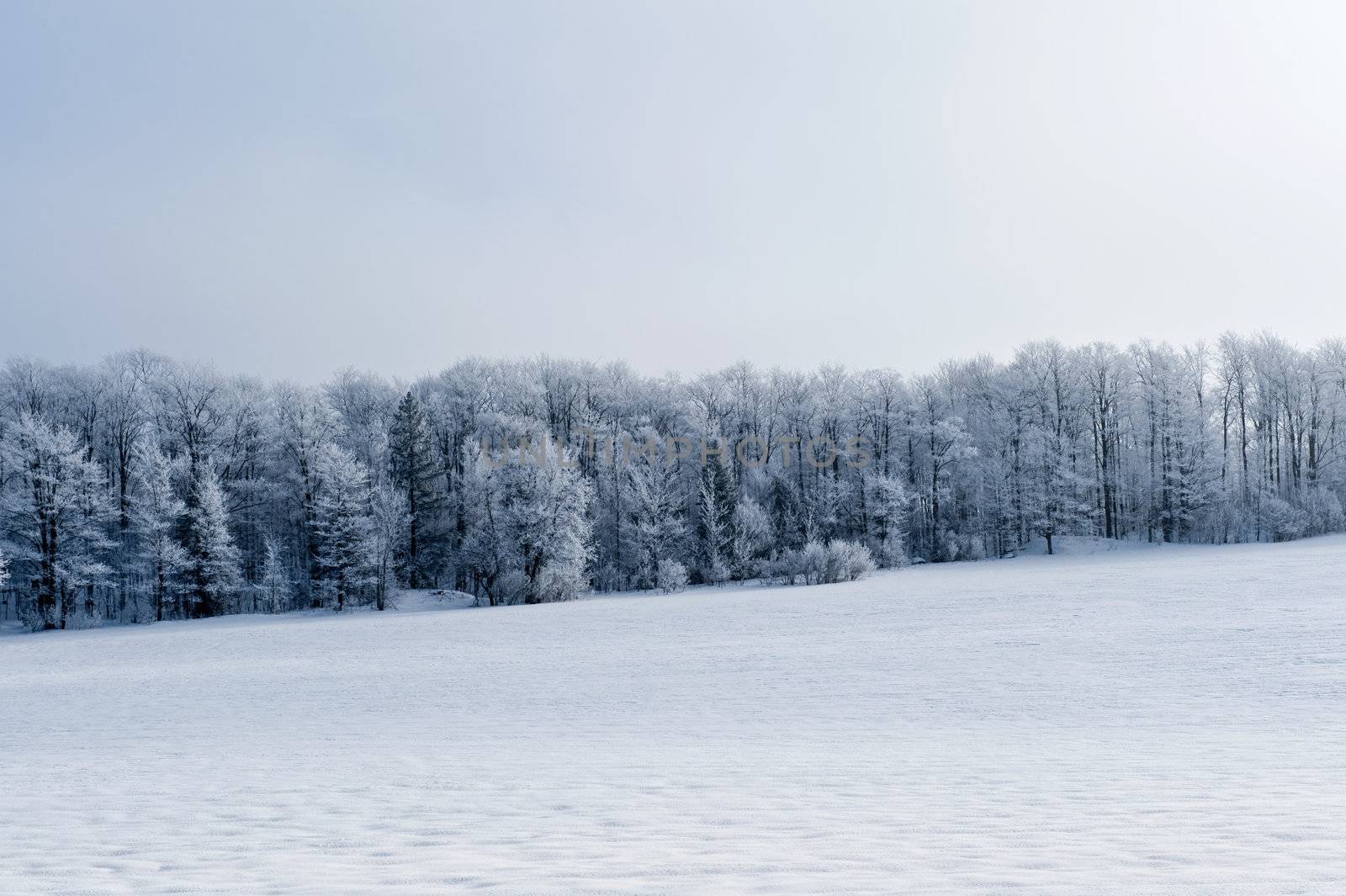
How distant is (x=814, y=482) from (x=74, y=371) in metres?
52.5

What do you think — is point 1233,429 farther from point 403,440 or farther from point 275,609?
point 275,609

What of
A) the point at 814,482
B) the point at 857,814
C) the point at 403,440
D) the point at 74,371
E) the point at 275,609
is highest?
the point at 74,371

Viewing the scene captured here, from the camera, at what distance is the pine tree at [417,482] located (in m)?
49.1

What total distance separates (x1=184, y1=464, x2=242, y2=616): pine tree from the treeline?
0.14m

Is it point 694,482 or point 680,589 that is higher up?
point 694,482

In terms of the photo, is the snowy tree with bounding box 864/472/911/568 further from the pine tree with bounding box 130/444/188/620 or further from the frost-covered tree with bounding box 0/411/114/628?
the frost-covered tree with bounding box 0/411/114/628

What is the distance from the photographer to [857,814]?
6887 mm

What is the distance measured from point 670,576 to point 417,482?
60.9 ft

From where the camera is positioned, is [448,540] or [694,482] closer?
[448,540]

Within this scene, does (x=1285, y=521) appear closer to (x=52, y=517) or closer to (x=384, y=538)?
(x=384, y=538)

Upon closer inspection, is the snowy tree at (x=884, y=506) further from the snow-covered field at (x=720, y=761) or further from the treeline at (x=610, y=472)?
the snow-covered field at (x=720, y=761)

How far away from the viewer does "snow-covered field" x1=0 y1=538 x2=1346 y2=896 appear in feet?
18.4

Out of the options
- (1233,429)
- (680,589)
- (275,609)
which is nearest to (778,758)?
(680,589)

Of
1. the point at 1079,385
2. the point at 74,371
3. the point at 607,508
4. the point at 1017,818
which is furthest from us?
the point at 1079,385
